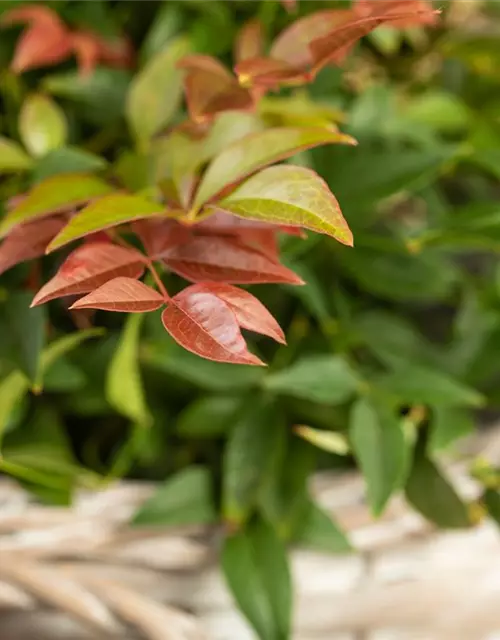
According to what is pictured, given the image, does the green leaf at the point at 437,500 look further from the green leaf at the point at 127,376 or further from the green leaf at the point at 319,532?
the green leaf at the point at 127,376

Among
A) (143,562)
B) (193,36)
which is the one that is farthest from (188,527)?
(193,36)

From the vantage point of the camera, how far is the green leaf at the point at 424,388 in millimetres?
374

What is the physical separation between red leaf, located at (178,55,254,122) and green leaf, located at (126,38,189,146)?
0.27 ft

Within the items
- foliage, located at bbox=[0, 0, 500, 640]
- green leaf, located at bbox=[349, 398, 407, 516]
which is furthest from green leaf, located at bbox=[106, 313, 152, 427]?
green leaf, located at bbox=[349, 398, 407, 516]

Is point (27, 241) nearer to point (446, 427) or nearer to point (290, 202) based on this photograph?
point (290, 202)

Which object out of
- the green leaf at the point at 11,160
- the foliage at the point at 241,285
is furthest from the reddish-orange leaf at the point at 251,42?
the green leaf at the point at 11,160

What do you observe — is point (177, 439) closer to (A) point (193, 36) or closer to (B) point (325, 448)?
(B) point (325, 448)

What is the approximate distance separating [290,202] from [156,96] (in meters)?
0.18

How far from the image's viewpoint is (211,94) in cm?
29

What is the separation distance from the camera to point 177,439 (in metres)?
0.44

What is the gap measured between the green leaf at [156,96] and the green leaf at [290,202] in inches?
5.8

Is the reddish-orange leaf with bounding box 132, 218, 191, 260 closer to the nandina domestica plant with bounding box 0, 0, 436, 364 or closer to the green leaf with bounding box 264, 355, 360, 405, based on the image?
the nandina domestica plant with bounding box 0, 0, 436, 364

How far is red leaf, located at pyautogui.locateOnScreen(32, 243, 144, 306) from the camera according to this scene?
22 centimetres

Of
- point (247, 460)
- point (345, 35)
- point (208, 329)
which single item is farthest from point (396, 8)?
point (247, 460)
